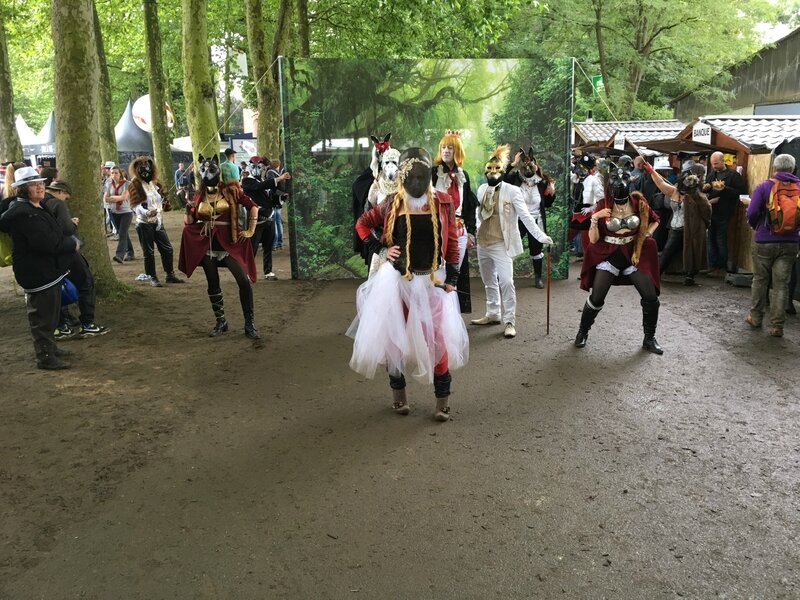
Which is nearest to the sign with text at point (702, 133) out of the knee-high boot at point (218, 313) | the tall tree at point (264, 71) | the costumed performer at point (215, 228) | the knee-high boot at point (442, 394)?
the costumed performer at point (215, 228)

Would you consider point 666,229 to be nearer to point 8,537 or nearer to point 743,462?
point 743,462

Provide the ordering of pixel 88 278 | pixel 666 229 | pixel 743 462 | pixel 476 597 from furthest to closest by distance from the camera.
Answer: pixel 666 229 → pixel 88 278 → pixel 743 462 → pixel 476 597

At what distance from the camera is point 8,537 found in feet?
12.8

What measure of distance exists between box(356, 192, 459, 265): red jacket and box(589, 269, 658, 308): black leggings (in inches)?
103

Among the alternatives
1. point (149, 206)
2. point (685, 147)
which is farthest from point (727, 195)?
point (149, 206)

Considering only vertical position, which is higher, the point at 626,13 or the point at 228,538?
the point at 626,13

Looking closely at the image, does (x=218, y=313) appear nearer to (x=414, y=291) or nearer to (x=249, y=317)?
(x=249, y=317)

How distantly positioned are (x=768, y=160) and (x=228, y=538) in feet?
36.4

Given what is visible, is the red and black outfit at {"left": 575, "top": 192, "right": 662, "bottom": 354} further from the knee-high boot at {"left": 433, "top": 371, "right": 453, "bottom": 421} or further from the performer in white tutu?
the knee-high boot at {"left": 433, "top": 371, "right": 453, "bottom": 421}

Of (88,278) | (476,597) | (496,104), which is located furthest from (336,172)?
(476,597)

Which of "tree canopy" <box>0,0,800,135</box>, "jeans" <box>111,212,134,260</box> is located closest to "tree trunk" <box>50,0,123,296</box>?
"jeans" <box>111,212,134,260</box>

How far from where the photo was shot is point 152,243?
1178 centimetres

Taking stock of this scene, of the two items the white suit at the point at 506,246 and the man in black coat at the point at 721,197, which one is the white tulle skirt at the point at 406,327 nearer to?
the white suit at the point at 506,246

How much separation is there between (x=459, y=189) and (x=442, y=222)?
177 cm
